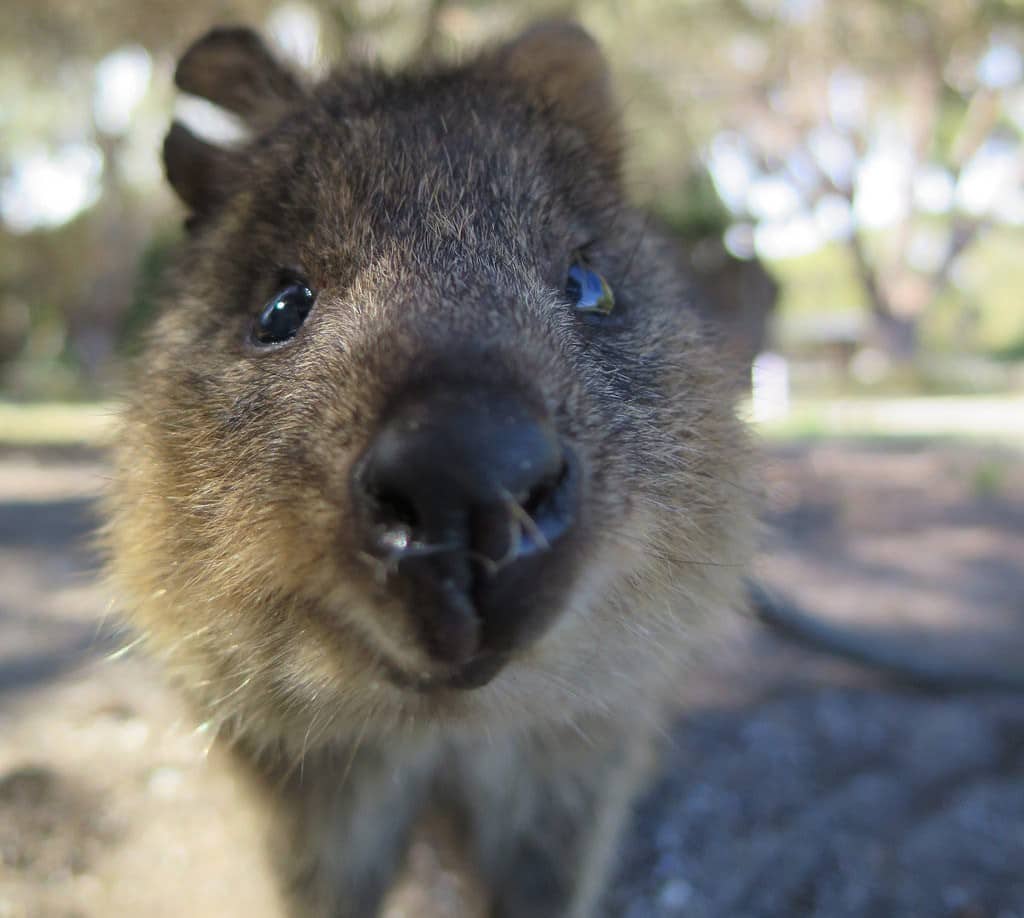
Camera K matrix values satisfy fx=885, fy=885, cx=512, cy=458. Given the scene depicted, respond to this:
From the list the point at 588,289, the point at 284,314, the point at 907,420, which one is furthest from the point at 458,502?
the point at 907,420

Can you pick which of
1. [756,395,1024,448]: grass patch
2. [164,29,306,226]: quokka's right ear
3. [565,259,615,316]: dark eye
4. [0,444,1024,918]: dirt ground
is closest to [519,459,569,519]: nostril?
[565,259,615,316]: dark eye

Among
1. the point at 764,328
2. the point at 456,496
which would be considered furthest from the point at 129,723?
the point at 764,328

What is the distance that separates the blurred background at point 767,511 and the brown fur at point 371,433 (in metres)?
0.43

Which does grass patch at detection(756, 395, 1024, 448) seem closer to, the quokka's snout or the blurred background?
the blurred background

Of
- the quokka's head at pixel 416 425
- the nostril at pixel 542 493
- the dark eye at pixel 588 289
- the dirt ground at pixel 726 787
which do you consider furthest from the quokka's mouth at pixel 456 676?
the dirt ground at pixel 726 787

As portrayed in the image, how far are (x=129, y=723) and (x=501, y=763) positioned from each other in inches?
97.6

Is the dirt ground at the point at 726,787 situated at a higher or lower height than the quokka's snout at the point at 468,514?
lower

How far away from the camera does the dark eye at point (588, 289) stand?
2408mm

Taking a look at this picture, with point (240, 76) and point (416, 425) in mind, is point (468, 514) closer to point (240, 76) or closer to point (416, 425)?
point (416, 425)

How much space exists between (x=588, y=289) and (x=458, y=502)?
1.32m

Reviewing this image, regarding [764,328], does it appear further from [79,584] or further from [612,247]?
[612,247]

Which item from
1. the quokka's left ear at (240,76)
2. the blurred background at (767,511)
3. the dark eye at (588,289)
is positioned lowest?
the blurred background at (767,511)

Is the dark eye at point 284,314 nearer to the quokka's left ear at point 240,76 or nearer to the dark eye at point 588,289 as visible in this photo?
the dark eye at point 588,289

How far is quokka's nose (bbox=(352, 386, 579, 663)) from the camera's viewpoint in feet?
4.19
